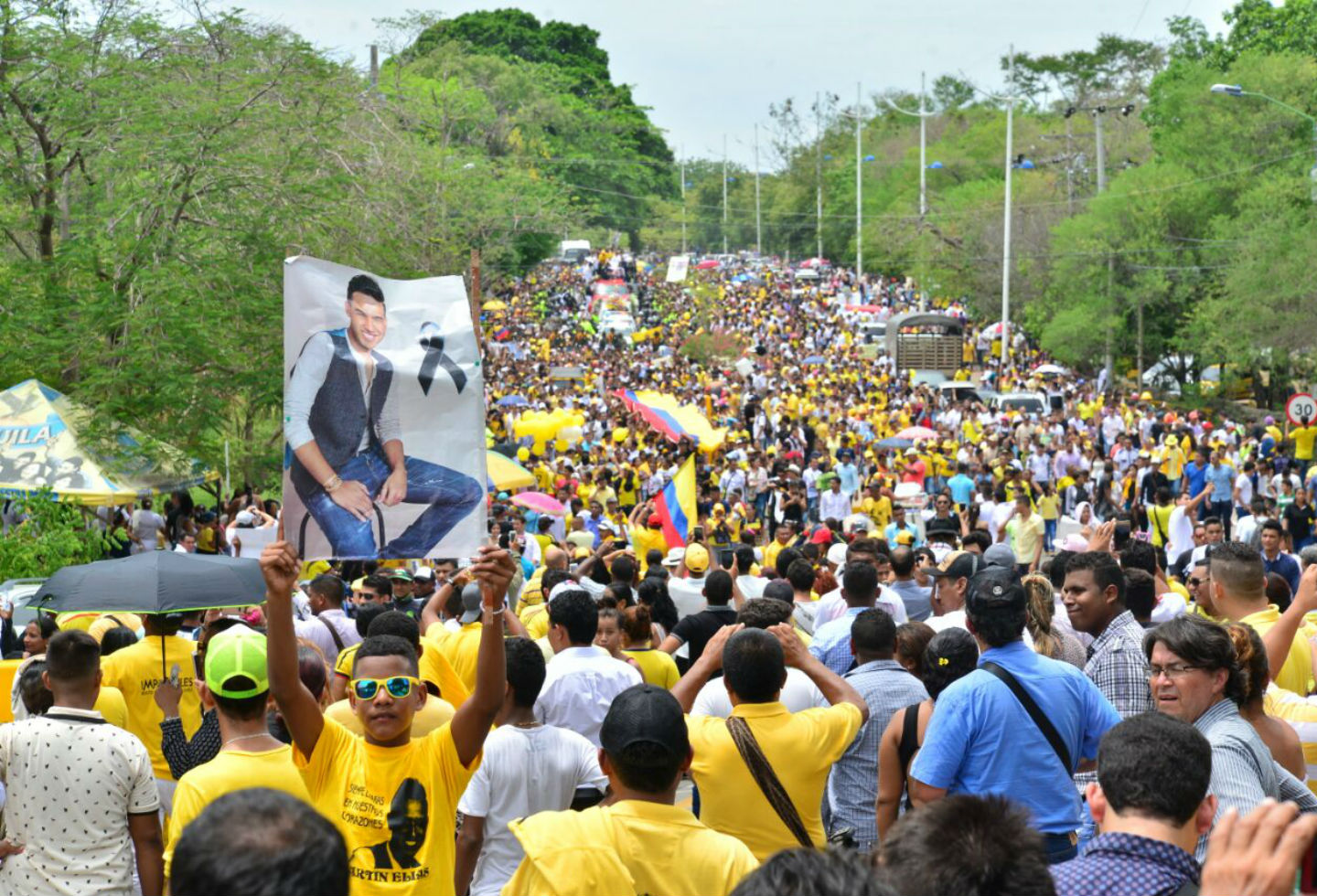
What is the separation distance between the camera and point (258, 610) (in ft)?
30.4

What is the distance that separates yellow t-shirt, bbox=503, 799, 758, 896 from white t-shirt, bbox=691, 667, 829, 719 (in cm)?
165

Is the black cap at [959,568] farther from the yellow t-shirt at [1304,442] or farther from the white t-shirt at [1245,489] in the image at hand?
the yellow t-shirt at [1304,442]

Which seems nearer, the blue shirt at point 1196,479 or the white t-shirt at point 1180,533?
the white t-shirt at point 1180,533

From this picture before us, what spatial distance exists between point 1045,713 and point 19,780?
10.3 feet

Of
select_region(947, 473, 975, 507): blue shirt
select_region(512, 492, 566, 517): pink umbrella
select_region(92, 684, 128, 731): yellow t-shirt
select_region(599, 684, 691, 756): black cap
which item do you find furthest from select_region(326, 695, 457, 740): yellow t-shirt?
select_region(947, 473, 975, 507): blue shirt

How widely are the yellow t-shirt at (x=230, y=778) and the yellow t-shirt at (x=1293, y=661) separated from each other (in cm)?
391

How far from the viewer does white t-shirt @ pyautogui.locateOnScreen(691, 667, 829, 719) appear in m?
5.67

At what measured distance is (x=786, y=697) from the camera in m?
5.89

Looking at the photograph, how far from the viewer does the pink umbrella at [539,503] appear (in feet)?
61.8

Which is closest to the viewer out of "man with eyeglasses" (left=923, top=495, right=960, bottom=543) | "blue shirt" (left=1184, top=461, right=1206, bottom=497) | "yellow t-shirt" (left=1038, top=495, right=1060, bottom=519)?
"man with eyeglasses" (left=923, top=495, right=960, bottom=543)

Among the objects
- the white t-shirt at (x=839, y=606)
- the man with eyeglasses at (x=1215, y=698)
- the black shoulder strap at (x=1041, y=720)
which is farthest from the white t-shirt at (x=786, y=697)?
the white t-shirt at (x=839, y=606)

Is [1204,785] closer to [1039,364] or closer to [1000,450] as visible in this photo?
[1000,450]

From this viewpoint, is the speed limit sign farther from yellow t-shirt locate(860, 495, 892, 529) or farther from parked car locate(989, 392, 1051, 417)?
parked car locate(989, 392, 1051, 417)

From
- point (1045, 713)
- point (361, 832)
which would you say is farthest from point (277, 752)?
point (1045, 713)
